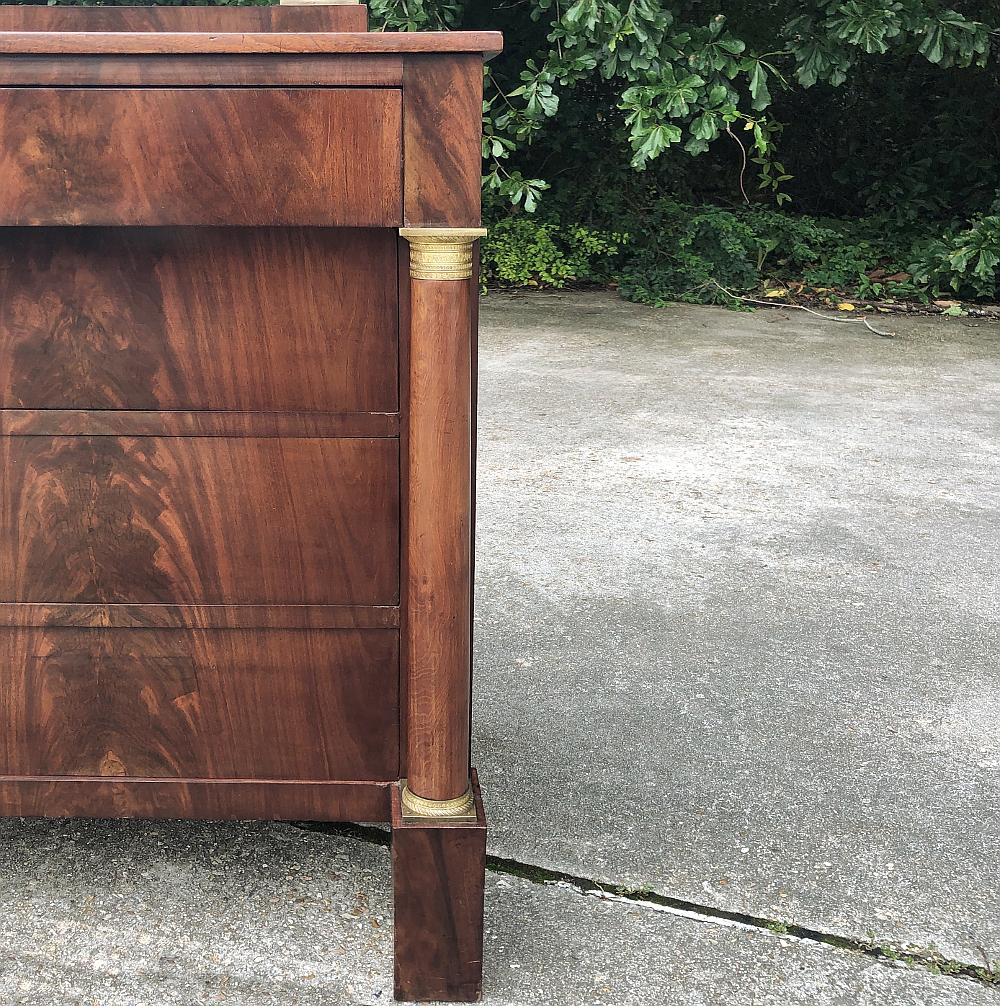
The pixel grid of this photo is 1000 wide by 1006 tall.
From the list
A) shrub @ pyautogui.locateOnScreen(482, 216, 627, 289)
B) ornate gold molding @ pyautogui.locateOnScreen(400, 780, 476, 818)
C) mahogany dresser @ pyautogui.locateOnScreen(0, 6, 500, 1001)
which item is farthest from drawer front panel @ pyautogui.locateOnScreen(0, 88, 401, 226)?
shrub @ pyautogui.locateOnScreen(482, 216, 627, 289)

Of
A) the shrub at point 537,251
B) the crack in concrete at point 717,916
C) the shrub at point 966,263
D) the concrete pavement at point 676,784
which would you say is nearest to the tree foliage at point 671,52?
the shrub at point 537,251

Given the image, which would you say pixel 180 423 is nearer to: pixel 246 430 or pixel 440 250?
pixel 246 430

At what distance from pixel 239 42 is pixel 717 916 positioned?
1.28 metres

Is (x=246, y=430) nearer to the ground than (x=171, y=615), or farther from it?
farther from it

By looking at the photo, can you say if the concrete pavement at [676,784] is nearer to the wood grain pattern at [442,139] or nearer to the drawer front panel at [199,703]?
the drawer front panel at [199,703]

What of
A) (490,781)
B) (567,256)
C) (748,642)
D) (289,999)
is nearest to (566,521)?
(748,642)

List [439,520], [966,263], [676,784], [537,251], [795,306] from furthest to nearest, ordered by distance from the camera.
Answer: [537,251], [795,306], [966,263], [676,784], [439,520]

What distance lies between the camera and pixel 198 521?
4.99ft

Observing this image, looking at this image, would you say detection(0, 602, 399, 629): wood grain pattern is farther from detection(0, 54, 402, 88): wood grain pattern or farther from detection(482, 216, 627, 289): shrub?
detection(482, 216, 627, 289): shrub

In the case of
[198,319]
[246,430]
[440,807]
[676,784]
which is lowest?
[676,784]

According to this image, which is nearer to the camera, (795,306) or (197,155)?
(197,155)

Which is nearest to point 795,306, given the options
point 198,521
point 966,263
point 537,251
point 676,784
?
point 966,263

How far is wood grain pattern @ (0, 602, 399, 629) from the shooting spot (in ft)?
5.08

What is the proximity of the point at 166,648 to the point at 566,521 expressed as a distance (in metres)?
1.94
